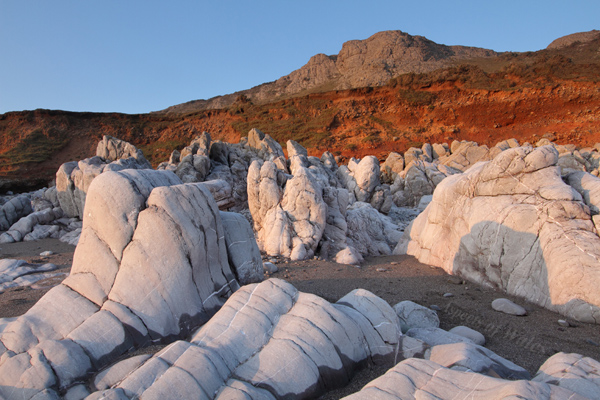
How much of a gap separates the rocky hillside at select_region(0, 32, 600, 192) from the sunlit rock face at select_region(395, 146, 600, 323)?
3112cm

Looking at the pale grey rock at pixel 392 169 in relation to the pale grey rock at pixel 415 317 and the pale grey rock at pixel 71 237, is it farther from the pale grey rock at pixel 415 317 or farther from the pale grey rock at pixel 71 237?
the pale grey rock at pixel 415 317

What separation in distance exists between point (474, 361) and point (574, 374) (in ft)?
3.38

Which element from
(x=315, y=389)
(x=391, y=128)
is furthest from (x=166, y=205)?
(x=391, y=128)

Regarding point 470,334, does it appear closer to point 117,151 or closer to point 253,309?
point 253,309

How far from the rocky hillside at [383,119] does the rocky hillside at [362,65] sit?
13974 millimetres

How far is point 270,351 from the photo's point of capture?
4.05 meters

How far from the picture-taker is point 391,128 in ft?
142

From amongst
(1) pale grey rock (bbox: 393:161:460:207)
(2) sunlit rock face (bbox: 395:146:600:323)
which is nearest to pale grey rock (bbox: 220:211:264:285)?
(2) sunlit rock face (bbox: 395:146:600:323)

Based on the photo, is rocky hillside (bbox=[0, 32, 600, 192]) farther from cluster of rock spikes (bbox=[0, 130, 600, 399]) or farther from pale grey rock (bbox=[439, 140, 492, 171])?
cluster of rock spikes (bbox=[0, 130, 600, 399])

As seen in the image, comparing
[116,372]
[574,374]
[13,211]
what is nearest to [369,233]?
[574,374]

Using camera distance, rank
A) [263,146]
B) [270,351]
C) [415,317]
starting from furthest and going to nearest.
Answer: [263,146], [415,317], [270,351]

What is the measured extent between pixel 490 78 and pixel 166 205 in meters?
48.8

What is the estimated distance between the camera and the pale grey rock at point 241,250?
6.39 m

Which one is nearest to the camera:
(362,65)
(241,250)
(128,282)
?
(128,282)
